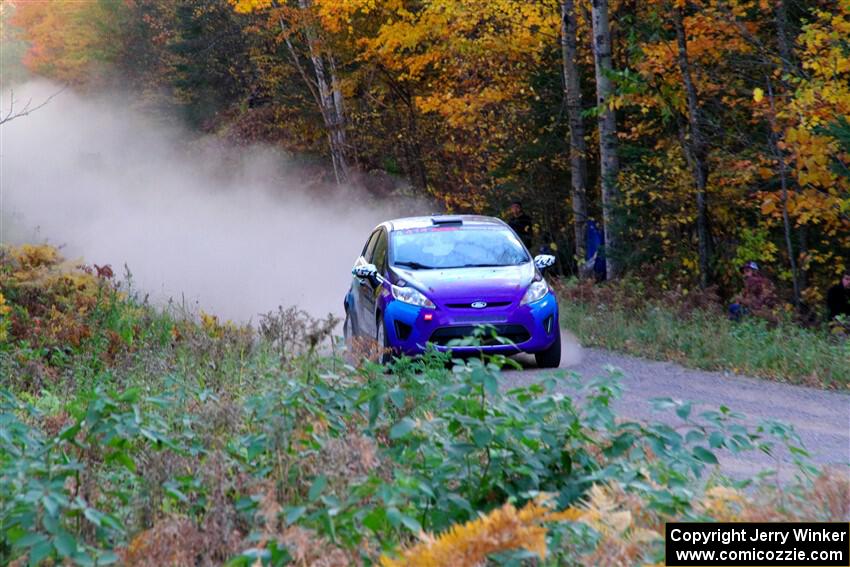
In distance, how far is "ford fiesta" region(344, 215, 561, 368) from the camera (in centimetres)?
1448

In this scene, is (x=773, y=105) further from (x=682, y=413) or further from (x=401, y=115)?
(x=401, y=115)

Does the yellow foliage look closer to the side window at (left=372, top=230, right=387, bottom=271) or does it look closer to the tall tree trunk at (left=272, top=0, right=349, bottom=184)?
the side window at (left=372, top=230, right=387, bottom=271)

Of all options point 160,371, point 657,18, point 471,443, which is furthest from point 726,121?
point 471,443


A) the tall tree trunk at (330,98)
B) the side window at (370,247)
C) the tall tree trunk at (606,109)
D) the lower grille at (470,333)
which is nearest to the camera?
the lower grille at (470,333)

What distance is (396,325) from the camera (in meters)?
14.6

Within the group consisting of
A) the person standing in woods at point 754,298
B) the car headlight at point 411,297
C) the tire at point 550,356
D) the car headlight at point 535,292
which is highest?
the car headlight at point 411,297

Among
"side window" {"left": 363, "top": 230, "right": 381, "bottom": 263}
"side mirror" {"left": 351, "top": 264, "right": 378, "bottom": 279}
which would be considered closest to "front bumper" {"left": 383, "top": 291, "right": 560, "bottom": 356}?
"side mirror" {"left": 351, "top": 264, "right": 378, "bottom": 279}

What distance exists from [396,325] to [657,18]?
998cm

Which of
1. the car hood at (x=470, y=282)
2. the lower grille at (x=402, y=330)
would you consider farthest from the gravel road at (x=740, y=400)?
the lower grille at (x=402, y=330)

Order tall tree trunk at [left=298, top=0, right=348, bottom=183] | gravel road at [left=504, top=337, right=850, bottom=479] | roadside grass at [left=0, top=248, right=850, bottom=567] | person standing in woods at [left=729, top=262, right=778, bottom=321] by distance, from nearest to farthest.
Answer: roadside grass at [left=0, top=248, right=850, bottom=567] < gravel road at [left=504, top=337, right=850, bottom=479] < person standing in woods at [left=729, top=262, right=778, bottom=321] < tall tree trunk at [left=298, top=0, right=348, bottom=183]

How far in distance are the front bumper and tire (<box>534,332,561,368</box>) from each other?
0.38ft

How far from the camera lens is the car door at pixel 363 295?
631 inches

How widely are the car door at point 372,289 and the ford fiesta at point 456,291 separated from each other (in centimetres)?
1

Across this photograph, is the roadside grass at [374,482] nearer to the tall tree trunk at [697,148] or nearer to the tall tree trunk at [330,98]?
the tall tree trunk at [697,148]
